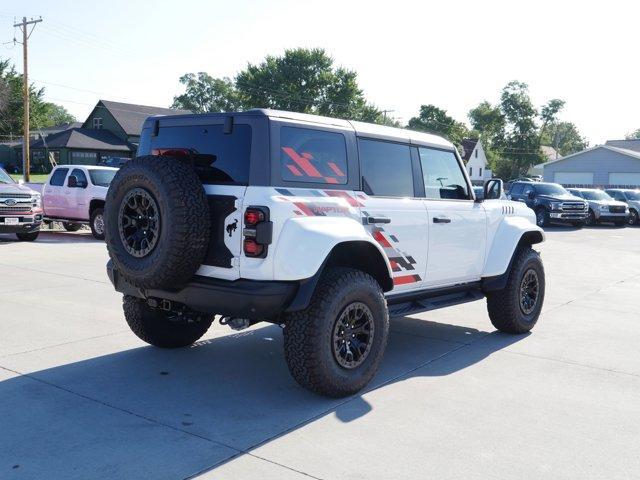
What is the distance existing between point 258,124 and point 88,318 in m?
3.59

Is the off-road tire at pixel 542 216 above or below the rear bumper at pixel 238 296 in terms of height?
above

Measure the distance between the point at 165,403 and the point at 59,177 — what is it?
13.8 meters

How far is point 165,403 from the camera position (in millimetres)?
4324

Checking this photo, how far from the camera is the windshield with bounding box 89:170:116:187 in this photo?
52.0ft

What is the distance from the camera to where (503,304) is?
6453 millimetres

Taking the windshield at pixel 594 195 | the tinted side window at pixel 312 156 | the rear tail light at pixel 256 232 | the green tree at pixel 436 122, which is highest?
the green tree at pixel 436 122

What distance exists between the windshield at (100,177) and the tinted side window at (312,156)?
40.1 feet

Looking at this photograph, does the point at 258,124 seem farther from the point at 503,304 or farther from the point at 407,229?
the point at 503,304

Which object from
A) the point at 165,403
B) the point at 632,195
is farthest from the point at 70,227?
the point at 632,195

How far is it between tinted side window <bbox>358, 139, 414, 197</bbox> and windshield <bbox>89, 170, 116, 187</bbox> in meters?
11.9

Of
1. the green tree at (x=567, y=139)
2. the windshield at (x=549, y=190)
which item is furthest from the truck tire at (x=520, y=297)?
the green tree at (x=567, y=139)

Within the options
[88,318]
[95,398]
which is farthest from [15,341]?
[95,398]

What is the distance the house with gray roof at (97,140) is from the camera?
54.1 meters

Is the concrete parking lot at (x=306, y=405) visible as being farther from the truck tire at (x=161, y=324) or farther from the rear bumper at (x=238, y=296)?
the rear bumper at (x=238, y=296)
